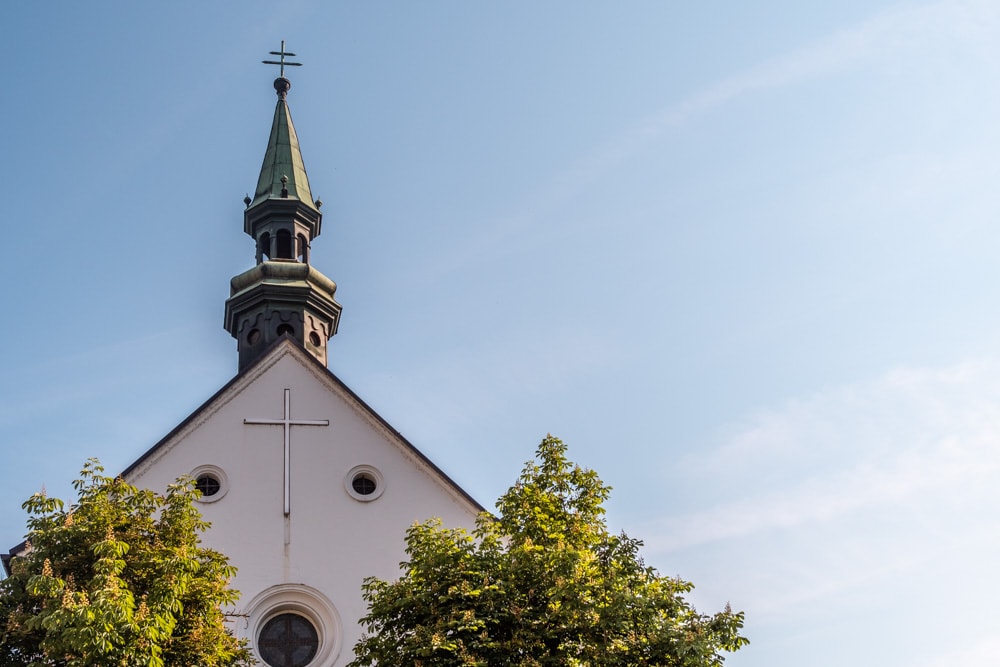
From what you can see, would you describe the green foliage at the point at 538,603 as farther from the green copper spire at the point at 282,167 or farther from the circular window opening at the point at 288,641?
the green copper spire at the point at 282,167

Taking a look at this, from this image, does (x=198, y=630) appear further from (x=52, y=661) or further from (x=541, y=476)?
(x=541, y=476)

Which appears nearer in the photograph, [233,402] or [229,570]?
[229,570]

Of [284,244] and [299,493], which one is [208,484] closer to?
[299,493]

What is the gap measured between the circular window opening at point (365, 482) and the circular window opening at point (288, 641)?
2.87m

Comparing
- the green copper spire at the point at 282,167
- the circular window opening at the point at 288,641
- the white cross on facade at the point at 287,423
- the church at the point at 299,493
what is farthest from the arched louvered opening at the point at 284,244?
the circular window opening at the point at 288,641

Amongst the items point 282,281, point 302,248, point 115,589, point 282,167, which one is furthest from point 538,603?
point 282,167

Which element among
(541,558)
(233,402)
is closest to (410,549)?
(541,558)

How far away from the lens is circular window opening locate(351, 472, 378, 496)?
25.9 m

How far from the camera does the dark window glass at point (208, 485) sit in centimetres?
2512

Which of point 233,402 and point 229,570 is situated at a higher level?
point 233,402

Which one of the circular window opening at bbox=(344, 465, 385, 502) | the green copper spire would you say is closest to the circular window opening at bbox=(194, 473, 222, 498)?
the circular window opening at bbox=(344, 465, 385, 502)

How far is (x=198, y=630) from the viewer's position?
18.6 m

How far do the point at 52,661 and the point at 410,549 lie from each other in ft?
19.2

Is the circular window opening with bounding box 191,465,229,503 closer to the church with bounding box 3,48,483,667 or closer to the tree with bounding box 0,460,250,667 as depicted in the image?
the church with bounding box 3,48,483,667
